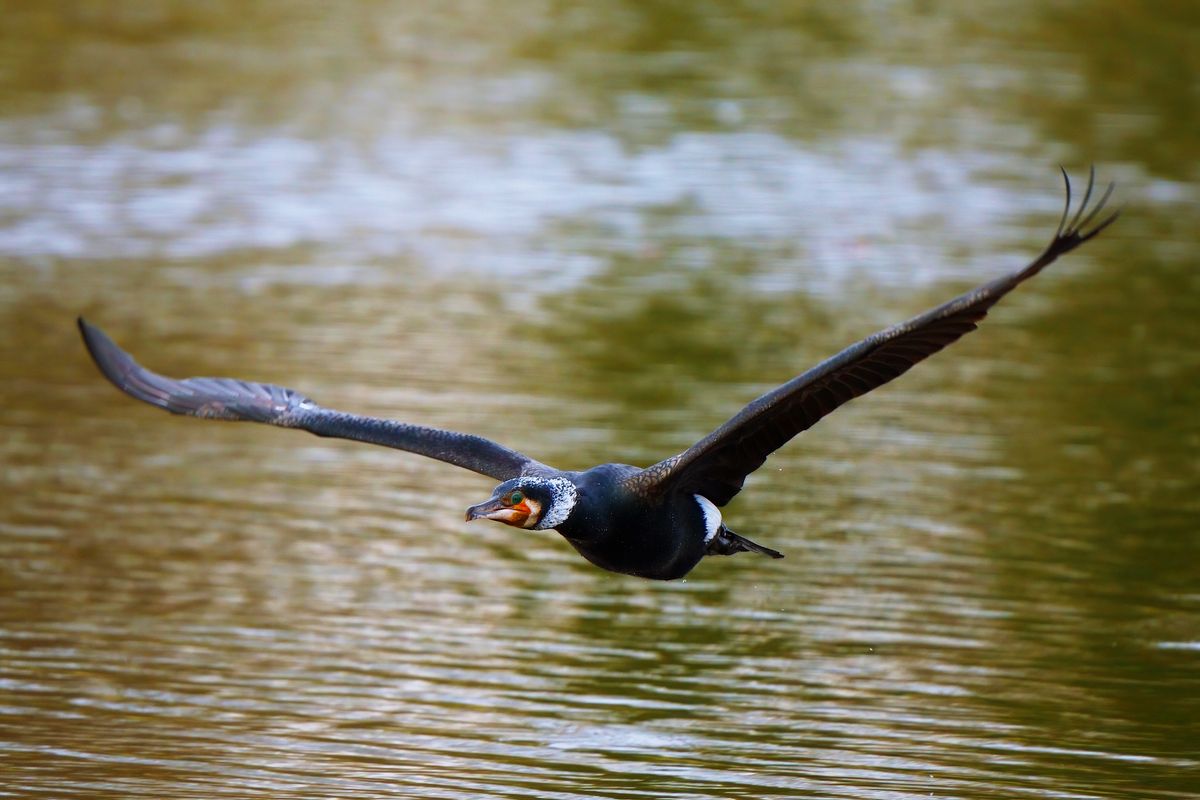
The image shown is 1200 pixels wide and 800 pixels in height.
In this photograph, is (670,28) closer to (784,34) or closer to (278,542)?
(784,34)

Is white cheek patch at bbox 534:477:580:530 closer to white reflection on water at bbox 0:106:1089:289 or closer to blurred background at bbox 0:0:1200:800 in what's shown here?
blurred background at bbox 0:0:1200:800

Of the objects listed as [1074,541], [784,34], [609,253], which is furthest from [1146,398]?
[784,34]

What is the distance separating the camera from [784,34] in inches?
1187

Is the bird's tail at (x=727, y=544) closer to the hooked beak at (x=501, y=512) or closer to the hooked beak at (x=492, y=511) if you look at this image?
the hooked beak at (x=501, y=512)

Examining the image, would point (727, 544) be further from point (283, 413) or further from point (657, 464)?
point (283, 413)

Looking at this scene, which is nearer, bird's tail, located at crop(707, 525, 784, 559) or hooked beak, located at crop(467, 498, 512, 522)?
hooked beak, located at crop(467, 498, 512, 522)

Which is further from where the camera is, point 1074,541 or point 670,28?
point 670,28

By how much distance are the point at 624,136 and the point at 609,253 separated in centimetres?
480

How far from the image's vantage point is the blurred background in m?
9.55

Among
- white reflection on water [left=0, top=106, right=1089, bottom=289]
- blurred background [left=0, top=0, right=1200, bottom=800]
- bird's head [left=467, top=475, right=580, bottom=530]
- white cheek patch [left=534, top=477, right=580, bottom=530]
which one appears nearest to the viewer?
bird's head [left=467, top=475, right=580, bottom=530]

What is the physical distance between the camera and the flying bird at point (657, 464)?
7977 millimetres

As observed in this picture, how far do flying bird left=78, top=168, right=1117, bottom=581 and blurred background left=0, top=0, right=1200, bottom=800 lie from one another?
3.50 feet

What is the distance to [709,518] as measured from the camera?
9.08 metres

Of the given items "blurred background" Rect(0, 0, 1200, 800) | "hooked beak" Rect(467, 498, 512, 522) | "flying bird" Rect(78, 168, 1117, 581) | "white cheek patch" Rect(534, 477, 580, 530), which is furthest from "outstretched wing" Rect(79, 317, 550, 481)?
"blurred background" Rect(0, 0, 1200, 800)
